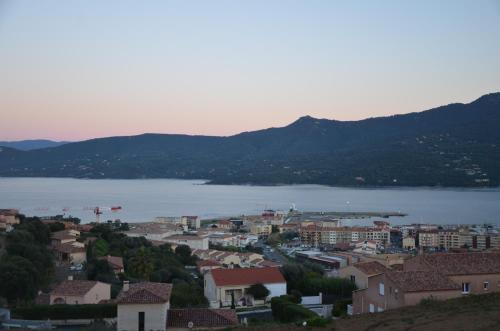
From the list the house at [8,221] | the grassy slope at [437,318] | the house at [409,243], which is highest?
the house at [8,221]

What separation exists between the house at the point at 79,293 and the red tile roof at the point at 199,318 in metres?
3.46

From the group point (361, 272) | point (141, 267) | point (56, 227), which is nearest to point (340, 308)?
point (361, 272)

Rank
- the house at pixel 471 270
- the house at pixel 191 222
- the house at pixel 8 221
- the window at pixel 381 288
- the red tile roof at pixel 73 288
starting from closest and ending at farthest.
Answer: the window at pixel 381 288 < the house at pixel 471 270 < the red tile roof at pixel 73 288 < the house at pixel 8 221 < the house at pixel 191 222

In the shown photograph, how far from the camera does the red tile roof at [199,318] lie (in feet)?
29.9

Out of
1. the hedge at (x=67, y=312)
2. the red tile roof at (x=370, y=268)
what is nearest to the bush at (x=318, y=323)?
the hedge at (x=67, y=312)

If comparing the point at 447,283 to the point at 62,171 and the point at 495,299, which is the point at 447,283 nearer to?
the point at 495,299

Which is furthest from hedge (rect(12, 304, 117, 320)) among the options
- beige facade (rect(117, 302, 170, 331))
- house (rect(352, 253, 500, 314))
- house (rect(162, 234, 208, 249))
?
house (rect(162, 234, 208, 249))

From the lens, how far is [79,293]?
40.4 feet

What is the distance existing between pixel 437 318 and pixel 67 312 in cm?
663

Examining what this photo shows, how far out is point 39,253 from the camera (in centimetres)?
1518

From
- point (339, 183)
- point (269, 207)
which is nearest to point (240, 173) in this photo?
point (339, 183)

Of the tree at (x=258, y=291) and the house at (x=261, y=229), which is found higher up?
the tree at (x=258, y=291)

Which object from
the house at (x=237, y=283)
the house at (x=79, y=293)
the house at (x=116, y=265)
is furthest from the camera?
the house at (x=116, y=265)

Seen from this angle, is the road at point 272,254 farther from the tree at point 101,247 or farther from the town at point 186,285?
the tree at point 101,247
